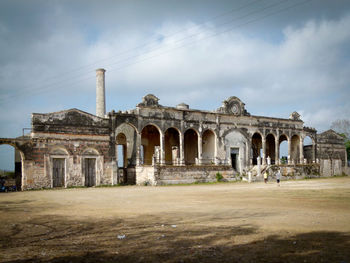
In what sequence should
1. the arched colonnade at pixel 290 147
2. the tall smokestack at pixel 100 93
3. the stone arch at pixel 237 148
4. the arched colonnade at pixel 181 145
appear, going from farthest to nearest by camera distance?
the arched colonnade at pixel 290 147 < the tall smokestack at pixel 100 93 < the stone arch at pixel 237 148 < the arched colonnade at pixel 181 145

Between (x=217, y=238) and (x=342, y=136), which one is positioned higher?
(x=342, y=136)

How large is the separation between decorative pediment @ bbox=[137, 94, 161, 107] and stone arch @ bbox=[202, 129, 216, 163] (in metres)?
6.43

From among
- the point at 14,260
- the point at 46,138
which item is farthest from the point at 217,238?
the point at 46,138

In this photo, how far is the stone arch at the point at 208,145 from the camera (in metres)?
33.5

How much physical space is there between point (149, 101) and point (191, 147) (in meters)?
8.16

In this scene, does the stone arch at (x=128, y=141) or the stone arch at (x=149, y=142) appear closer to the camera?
the stone arch at (x=128, y=141)

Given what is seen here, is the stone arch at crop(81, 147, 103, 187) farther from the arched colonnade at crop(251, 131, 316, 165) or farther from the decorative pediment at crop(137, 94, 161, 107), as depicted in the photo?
the arched colonnade at crop(251, 131, 316, 165)

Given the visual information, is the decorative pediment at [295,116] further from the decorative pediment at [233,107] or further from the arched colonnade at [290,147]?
the decorative pediment at [233,107]

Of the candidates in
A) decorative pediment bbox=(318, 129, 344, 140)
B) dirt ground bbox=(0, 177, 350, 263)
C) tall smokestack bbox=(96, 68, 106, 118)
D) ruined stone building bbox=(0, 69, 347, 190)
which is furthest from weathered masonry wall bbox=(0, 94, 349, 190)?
dirt ground bbox=(0, 177, 350, 263)

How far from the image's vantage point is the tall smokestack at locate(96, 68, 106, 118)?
35.3m

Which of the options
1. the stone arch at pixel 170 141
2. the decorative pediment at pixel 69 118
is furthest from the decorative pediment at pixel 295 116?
the decorative pediment at pixel 69 118

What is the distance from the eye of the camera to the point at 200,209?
1147cm

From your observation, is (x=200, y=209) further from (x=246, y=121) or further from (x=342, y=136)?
(x=342, y=136)

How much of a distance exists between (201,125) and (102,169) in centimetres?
1031
